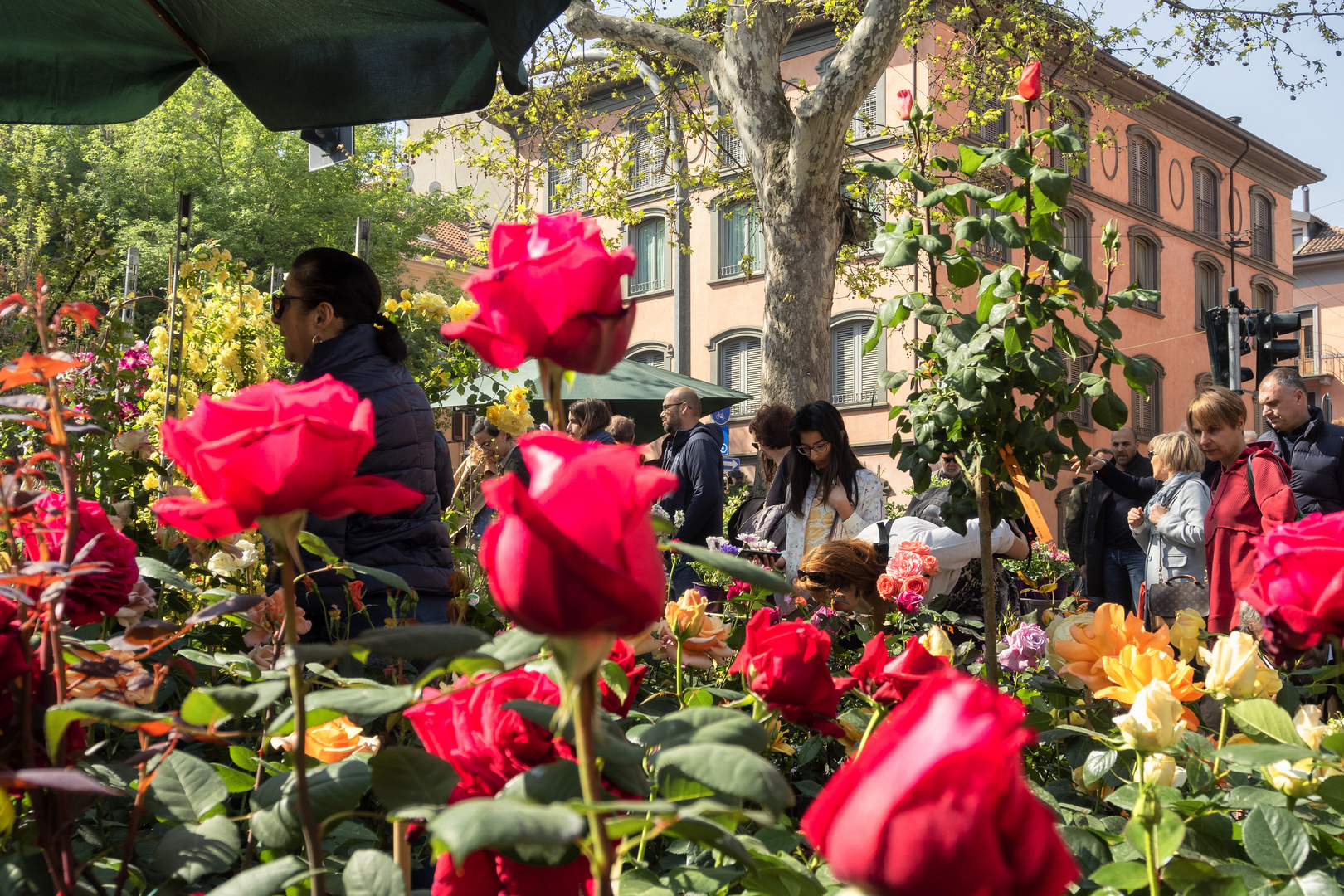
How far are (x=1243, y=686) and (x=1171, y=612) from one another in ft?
12.2

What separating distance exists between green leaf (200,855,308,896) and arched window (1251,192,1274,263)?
32.6m

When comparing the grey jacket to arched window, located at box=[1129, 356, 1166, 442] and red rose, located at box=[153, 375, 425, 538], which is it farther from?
arched window, located at box=[1129, 356, 1166, 442]

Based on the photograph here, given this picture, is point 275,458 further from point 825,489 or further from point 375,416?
point 825,489

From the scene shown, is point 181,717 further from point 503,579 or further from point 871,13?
point 871,13

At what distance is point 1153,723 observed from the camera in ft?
3.15

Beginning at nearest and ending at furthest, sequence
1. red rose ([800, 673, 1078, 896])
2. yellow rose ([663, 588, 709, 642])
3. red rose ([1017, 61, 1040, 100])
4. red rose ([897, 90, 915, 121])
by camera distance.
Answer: red rose ([800, 673, 1078, 896]) → yellow rose ([663, 588, 709, 642]) → red rose ([1017, 61, 1040, 100]) → red rose ([897, 90, 915, 121])

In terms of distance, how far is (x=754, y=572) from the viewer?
61 centimetres

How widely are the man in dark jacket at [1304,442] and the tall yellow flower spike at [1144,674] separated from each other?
3893 mm

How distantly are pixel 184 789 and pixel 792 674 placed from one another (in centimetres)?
53

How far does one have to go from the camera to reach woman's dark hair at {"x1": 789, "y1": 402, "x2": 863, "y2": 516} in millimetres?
4191

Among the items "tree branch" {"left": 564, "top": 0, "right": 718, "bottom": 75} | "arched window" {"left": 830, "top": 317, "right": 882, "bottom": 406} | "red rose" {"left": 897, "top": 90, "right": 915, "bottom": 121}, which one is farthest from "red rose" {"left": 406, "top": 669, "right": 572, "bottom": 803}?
"arched window" {"left": 830, "top": 317, "right": 882, "bottom": 406}

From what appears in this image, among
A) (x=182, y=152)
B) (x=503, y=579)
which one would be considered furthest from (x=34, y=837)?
(x=182, y=152)

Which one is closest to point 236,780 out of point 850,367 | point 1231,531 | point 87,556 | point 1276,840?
point 87,556

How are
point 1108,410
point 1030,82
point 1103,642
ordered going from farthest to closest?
point 1108,410
point 1030,82
point 1103,642
